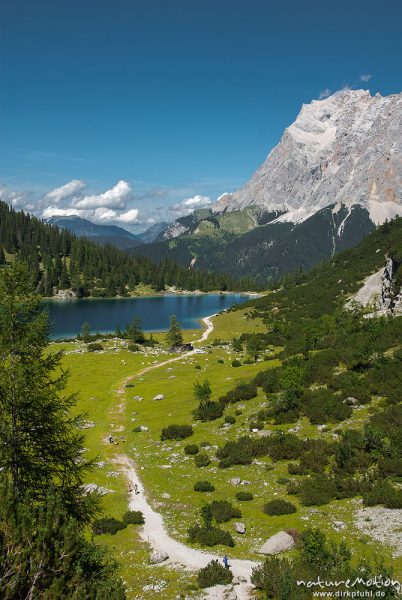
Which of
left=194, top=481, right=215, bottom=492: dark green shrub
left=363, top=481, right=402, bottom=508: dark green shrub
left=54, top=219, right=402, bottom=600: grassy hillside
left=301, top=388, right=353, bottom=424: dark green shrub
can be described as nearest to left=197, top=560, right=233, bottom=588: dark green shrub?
left=54, top=219, right=402, bottom=600: grassy hillside

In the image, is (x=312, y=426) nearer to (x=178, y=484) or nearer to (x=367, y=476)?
(x=367, y=476)

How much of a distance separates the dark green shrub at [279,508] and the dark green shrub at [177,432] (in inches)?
659

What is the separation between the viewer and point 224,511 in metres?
26.6

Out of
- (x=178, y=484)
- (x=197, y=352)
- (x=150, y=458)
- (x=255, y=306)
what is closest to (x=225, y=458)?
(x=178, y=484)

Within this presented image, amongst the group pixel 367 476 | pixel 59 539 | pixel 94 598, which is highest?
pixel 59 539

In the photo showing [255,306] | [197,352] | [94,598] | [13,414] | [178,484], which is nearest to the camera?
[94,598]

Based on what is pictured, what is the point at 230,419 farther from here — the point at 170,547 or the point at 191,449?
the point at 170,547

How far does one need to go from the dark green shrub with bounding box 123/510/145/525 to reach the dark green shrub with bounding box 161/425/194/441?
14597 mm

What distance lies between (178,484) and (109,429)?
17.3 metres

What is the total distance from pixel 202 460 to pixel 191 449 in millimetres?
2891

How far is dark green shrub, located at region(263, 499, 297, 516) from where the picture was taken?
25.9 m

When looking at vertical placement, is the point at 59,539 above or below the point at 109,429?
above

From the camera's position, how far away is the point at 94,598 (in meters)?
14.0

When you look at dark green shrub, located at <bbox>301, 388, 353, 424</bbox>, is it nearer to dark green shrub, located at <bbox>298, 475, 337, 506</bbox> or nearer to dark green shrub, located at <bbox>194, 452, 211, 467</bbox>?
dark green shrub, located at <bbox>298, 475, 337, 506</bbox>
